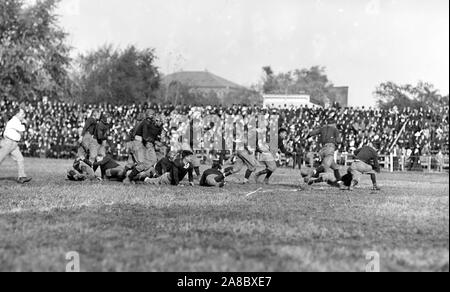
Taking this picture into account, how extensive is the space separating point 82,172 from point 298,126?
52.6 feet

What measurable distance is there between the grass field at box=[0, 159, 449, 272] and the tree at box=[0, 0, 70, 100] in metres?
33.6

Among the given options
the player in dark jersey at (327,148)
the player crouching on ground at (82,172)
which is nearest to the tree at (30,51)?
the player crouching on ground at (82,172)

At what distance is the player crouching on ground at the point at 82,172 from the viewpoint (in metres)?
19.0

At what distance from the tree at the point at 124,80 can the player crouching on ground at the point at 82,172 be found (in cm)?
5485

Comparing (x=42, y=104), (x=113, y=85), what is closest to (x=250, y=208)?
(x=42, y=104)

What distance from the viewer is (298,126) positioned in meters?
33.4

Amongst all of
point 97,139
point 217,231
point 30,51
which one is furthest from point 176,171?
point 30,51

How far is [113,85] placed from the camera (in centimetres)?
7588

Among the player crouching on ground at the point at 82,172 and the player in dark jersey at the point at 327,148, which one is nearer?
the player in dark jersey at the point at 327,148

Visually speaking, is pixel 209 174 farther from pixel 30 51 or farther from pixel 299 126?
pixel 30 51

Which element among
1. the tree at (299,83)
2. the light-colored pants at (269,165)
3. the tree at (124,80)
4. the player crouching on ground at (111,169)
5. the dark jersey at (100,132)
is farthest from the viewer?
the tree at (299,83)

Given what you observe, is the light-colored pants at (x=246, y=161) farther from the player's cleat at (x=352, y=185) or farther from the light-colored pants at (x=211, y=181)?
the player's cleat at (x=352, y=185)

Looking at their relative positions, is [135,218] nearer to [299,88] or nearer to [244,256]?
[244,256]

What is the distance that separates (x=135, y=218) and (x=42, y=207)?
2287mm
